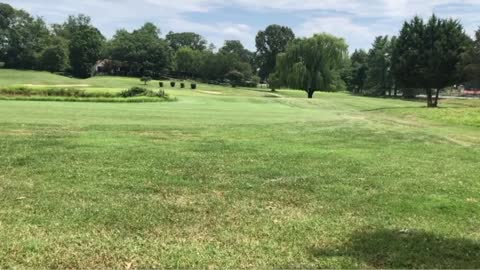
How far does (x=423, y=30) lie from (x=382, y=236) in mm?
43702

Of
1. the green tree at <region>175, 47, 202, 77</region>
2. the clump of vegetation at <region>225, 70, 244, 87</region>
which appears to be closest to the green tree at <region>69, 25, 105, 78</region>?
the green tree at <region>175, 47, 202, 77</region>

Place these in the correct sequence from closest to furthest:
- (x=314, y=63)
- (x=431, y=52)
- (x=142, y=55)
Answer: (x=431, y=52)
(x=314, y=63)
(x=142, y=55)

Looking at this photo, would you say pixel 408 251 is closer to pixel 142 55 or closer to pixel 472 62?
pixel 472 62

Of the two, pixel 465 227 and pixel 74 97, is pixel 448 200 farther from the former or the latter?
pixel 74 97

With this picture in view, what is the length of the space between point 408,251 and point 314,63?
64781mm

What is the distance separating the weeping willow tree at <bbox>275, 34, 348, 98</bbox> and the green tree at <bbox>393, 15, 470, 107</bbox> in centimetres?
2094

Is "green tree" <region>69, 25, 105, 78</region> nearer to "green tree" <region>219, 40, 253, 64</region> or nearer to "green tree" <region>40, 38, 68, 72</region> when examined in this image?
"green tree" <region>40, 38, 68, 72</region>

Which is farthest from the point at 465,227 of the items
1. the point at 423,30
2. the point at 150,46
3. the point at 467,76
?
the point at 150,46

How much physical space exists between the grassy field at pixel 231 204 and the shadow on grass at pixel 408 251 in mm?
20

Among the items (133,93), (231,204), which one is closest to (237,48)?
(133,93)

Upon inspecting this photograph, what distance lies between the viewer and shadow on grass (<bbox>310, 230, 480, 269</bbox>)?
5.18 m

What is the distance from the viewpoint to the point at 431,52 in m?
44.6

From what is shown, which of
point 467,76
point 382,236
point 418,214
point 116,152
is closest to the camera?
point 382,236

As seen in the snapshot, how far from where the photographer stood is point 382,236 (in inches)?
238
